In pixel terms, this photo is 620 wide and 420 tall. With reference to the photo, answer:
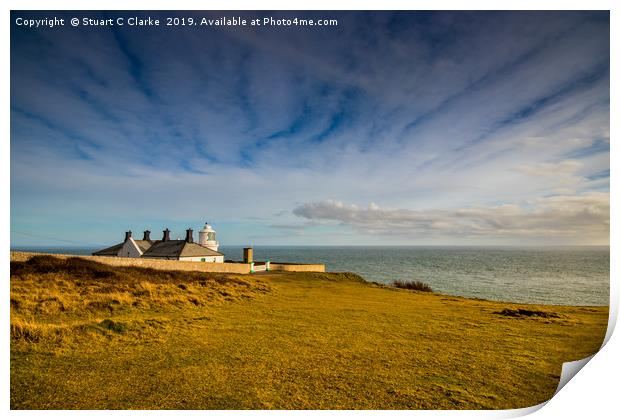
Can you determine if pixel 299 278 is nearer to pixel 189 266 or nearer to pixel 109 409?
pixel 189 266

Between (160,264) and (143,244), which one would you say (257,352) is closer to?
(160,264)

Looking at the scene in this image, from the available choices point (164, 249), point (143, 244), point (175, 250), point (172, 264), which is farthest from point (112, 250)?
point (172, 264)

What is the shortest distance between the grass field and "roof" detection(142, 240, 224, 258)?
1711 centimetres

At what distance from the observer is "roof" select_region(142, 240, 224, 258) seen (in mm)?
29166

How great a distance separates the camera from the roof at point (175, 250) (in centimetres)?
2917

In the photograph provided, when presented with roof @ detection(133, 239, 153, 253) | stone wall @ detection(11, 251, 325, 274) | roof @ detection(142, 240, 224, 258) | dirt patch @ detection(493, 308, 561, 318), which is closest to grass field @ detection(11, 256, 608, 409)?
dirt patch @ detection(493, 308, 561, 318)

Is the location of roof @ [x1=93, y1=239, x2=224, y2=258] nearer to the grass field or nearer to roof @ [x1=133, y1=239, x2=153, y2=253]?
roof @ [x1=133, y1=239, x2=153, y2=253]

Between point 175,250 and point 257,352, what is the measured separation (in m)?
25.9

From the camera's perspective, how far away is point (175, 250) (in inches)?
1169

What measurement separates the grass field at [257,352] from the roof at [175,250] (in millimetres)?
17114

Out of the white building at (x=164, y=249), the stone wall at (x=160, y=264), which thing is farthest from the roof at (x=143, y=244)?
the stone wall at (x=160, y=264)

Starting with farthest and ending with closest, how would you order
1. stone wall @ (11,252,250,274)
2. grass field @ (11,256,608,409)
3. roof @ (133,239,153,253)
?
roof @ (133,239,153,253)
stone wall @ (11,252,250,274)
grass field @ (11,256,608,409)
